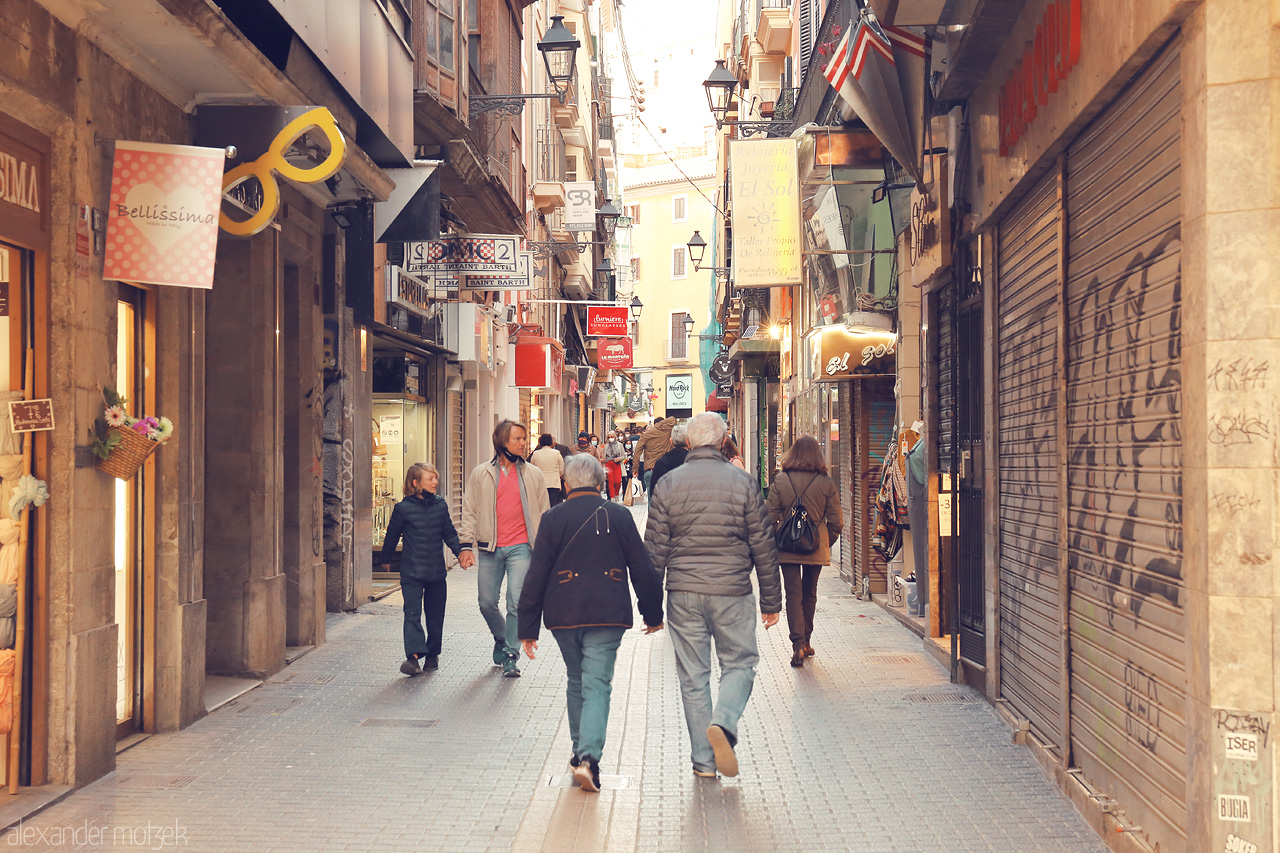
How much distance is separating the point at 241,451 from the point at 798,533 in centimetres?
451

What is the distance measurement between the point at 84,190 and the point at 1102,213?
5.22m

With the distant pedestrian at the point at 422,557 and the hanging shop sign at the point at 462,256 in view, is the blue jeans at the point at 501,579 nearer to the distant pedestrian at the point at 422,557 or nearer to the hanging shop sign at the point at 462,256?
the distant pedestrian at the point at 422,557

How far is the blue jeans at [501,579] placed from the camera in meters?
9.73

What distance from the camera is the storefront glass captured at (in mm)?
17203

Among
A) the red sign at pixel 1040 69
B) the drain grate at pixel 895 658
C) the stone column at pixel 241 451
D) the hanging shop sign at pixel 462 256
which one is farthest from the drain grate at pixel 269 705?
the hanging shop sign at pixel 462 256

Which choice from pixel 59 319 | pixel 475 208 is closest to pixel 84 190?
pixel 59 319

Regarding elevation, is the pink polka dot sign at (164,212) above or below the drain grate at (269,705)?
above

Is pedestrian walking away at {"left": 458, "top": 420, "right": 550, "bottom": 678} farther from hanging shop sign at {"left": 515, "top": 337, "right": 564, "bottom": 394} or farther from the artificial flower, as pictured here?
hanging shop sign at {"left": 515, "top": 337, "right": 564, "bottom": 394}

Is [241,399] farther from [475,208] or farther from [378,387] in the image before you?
[475,208]

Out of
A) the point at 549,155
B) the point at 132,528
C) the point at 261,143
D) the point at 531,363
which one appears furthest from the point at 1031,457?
the point at 549,155

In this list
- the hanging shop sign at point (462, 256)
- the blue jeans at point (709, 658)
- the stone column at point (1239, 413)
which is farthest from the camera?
the hanging shop sign at point (462, 256)

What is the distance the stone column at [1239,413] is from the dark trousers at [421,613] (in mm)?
6611

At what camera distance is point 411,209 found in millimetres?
12172

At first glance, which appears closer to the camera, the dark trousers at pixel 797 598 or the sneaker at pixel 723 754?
the sneaker at pixel 723 754
